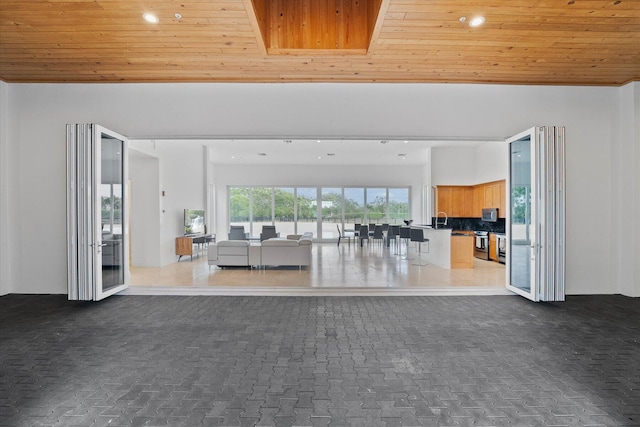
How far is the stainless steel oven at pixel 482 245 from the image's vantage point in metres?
8.52

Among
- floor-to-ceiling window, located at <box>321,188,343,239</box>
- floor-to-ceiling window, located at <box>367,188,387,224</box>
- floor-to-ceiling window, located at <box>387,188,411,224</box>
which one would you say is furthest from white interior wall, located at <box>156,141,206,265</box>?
floor-to-ceiling window, located at <box>387,188,411,224</box>

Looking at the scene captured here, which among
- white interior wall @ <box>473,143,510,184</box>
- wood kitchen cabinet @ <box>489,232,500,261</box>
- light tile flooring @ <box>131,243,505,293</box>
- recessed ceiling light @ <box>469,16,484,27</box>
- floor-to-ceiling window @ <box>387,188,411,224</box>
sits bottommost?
light tile flooring @ <box>131,243,505,293</box>

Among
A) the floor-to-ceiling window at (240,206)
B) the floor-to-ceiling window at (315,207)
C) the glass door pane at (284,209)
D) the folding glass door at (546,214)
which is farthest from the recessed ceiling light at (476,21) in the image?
the floor-to-ceiling window at (240,206)

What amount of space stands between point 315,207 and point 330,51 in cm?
Result: 957

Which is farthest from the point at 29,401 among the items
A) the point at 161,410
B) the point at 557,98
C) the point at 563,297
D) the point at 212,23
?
the point at 557,98

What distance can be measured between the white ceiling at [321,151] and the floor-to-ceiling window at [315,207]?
4.27 ft

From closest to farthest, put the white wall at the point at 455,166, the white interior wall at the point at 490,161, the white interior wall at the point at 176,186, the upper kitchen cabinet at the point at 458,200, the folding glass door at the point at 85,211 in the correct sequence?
the folding glass door at the point at 85,211, the white interior wall at the point at 176,186, the white interior wall at the point at 490,161, the white wall at the point at 455,166, the upper kitchen cabinet at the point at 458,200

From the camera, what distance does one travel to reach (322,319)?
383 cm

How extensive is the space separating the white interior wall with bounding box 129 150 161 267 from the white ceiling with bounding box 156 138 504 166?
1375 mm

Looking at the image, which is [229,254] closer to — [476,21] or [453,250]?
[453,250]

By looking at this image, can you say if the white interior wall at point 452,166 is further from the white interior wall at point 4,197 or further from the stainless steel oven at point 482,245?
the white interior wall at point 4,197

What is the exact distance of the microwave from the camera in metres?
8.66

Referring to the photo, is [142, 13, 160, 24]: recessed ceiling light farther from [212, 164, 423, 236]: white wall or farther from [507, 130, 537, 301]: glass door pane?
[212, 164, 423, 236]: white wall

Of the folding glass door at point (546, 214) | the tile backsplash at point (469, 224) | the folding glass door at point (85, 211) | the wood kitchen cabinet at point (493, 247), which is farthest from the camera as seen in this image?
the tile backsplash at point (469, 224)
